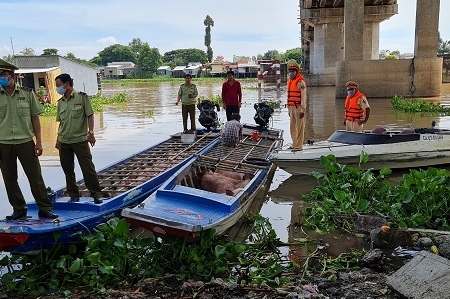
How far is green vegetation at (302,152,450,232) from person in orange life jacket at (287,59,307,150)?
254cm

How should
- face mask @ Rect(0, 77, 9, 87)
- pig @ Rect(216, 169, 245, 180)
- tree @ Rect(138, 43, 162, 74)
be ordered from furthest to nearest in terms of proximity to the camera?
tree @ Rect(138, 43, 162, 74), pig @ Rect(216, 169, 245, 180), face mask @ Rect(0, 77, 9, 87)

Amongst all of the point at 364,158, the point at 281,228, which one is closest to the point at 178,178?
the point at 281,228

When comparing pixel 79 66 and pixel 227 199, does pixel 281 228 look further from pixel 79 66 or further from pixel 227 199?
pixel 79 66

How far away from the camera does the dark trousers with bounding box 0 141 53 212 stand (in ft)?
16.3

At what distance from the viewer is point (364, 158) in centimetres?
745

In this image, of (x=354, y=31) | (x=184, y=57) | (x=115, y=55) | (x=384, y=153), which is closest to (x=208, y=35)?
(x=184, y=57)

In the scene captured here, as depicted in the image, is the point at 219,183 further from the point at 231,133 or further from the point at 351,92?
the point at 351,92

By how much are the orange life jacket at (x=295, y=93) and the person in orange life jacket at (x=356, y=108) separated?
39.9 inches

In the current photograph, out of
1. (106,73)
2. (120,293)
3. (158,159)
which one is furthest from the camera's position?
(106,73)

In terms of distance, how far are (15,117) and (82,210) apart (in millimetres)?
1285

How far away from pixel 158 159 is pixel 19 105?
152 inches

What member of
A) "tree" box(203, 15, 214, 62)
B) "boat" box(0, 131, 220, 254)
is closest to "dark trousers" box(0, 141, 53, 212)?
"boat" box(0, 131, 220, 254)

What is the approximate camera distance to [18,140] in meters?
4.94

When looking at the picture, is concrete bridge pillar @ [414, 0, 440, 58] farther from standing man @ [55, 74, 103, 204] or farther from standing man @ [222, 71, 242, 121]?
standing man @ [55, 74, 103, 204]
